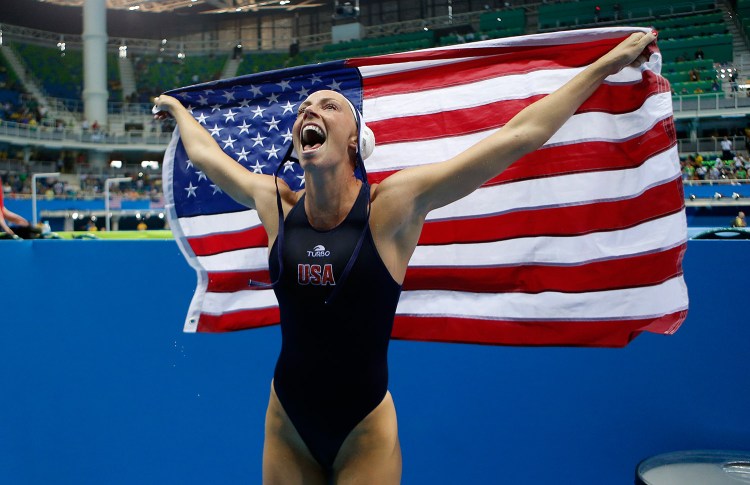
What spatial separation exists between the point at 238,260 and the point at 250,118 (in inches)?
24.9

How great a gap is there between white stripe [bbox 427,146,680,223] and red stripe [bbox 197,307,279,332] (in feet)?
2.85

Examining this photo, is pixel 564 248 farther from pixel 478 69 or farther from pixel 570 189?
pixel 478 69

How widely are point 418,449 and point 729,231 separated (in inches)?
64.7

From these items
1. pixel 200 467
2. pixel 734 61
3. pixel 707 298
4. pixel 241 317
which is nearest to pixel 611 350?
pixel 707 298

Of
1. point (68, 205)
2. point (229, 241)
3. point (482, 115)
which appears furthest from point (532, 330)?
point (68, 205)

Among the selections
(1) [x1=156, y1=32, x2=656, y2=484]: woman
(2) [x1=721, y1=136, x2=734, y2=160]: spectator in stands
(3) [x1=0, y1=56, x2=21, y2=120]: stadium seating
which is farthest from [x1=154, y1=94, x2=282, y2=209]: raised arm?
(3) [x1=0, y1=56, x2=21, y2=120]: stadium seating

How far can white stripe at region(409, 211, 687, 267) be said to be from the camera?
2.48 meters

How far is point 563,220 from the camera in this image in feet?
8.63

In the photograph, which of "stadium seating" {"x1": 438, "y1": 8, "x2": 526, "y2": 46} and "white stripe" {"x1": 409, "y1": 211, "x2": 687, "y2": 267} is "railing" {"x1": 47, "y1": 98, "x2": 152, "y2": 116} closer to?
"stadium seating" {"x1": 438, "y1": 8, "x2": 526, "y2": 46}

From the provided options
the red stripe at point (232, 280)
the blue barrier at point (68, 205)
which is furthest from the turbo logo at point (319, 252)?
the blue barrier at point (68, 205)

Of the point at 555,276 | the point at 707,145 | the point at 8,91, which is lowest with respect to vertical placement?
the point at 555,276

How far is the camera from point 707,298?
105 inches

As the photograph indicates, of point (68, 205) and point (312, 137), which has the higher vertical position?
point (312, 137)

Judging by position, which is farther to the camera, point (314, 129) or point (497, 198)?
point (497, 198)
